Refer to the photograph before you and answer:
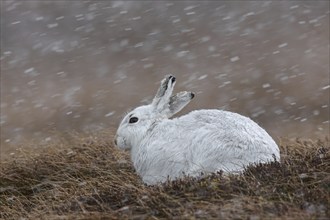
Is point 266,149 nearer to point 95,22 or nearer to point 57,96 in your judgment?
point 57,96

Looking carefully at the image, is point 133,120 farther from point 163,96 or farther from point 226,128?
point 226,128

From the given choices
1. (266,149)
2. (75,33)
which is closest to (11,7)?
(75,33)

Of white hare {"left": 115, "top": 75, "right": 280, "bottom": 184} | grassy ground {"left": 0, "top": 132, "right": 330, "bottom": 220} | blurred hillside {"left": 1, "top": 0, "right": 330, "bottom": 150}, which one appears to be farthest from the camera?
blurred hillside {"left": 1, "top": 0, "right": 330, "bottom": 150}

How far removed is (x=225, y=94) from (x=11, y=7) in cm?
1107

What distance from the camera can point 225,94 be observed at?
62.0 feet

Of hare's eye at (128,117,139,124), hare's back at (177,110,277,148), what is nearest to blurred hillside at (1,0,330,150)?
hare's eye at (128,117,139,124)

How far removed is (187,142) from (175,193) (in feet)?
3.36

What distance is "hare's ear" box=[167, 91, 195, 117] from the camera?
8609 millimetres

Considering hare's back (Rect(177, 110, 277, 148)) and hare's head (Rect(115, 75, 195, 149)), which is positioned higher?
hare's back (Rect(177, 110, 277, 148))

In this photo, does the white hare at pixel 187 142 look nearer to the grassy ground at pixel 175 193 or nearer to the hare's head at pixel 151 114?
the hare's head at pixel 151 114

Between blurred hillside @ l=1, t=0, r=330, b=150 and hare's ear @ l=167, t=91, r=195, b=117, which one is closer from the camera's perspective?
hare's ear @ l=167, t=91, r=195, b=117

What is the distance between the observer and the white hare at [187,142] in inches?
291

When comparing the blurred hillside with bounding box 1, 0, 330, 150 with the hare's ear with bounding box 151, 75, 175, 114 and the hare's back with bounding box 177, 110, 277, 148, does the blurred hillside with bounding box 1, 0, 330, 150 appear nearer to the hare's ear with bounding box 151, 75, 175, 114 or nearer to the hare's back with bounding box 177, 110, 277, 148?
the hare's ear with bounding box 151, 75, 175, 114

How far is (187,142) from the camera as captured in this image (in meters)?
7.69
